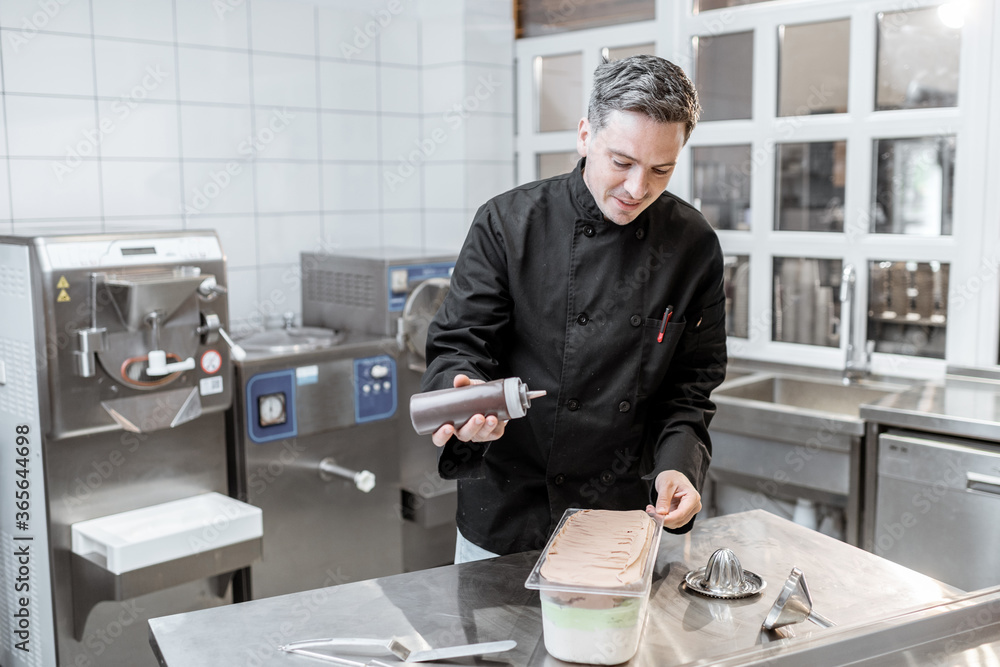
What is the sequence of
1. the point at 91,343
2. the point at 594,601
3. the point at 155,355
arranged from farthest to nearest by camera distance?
the point at 155,355
the point at 91,343
the point at 594,601

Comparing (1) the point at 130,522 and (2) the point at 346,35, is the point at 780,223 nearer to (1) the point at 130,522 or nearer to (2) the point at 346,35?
(2) the point at 346,35

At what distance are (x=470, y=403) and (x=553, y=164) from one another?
304 centimetres

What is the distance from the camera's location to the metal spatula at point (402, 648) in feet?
4.07

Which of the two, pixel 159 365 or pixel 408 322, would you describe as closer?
pixel 159 365

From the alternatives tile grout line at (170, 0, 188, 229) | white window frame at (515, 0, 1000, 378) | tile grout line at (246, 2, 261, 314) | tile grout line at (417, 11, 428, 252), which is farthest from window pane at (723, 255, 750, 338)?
tile grout line at (170, 0, 188, 229)

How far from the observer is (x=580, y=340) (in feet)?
5.71

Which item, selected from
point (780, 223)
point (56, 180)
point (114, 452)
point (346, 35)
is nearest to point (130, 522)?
point (114, 452)

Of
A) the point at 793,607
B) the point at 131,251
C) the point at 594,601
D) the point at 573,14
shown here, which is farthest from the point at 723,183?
the point at 594,601

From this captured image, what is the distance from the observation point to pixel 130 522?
262 centimetres

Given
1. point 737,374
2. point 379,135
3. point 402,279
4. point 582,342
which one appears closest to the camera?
point 582,342

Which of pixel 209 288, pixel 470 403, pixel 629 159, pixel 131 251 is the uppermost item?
pixel 629 159

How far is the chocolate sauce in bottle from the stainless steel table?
0.29 metres

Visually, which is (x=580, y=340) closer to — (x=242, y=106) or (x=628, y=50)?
(x=242, y=106)

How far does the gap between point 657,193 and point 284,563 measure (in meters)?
2.11
